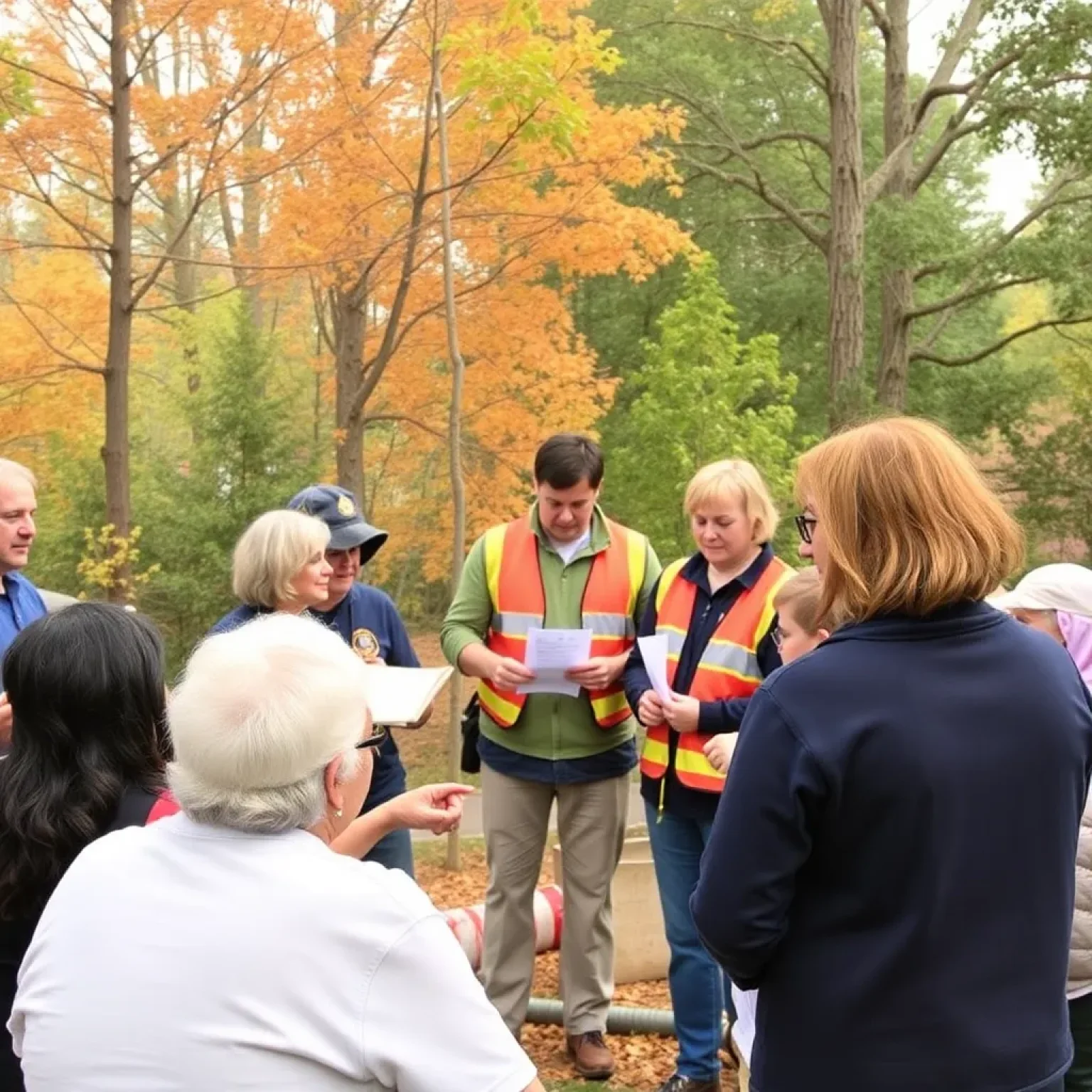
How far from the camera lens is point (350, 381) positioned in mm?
14734

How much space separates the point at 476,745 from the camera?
4.71 metres

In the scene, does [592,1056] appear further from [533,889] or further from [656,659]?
[656,659]

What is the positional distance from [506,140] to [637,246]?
6.18 meters

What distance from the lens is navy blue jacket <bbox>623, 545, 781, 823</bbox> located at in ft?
12.9

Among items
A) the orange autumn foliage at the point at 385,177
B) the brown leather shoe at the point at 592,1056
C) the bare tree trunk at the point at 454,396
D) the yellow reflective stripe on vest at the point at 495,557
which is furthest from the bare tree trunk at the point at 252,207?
the brown leather shoe at the point at 592,1056

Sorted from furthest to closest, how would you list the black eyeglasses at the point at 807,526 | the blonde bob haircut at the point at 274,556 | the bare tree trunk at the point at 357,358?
1. the bare tree trunk at the point at 357,358
2. the blonde bob haircut at the point at 274,556
3. the black eyeglasses at the point at 807,526

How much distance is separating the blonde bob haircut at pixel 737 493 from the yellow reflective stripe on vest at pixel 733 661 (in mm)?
355

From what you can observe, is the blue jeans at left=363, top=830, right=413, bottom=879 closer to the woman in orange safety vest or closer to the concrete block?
the woman in orange safety vest

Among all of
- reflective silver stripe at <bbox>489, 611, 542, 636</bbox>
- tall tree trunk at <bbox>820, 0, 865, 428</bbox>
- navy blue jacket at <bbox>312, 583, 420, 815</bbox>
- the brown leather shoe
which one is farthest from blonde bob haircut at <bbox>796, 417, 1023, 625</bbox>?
tall tree trunk at <bbox>820, 0, 865, 428</bbox>

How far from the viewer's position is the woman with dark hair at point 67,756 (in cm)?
229

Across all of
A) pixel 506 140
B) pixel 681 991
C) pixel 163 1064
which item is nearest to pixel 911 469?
pixel 163 1064

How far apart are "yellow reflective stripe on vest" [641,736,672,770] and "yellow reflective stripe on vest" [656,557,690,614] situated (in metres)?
0.43

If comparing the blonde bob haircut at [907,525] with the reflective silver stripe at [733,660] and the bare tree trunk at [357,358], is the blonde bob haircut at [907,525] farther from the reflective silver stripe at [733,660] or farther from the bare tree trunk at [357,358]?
the bare tree trunk at [357,358]

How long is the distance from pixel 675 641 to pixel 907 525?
2.15 meters
